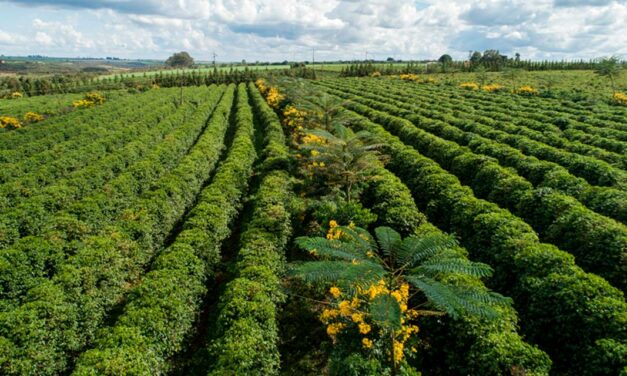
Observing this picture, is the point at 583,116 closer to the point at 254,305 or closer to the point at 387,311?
the point at 254,305

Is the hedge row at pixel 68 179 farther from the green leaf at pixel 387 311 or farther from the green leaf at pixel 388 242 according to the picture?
the green leaf at pixel 387 311

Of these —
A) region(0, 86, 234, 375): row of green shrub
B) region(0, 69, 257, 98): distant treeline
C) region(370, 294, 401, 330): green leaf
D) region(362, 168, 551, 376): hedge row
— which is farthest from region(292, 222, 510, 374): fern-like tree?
region(0, 69, 257, 98): distant treeline

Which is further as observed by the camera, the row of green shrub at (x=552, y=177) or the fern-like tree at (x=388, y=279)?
the row of green shrub at (x=552, y=177)

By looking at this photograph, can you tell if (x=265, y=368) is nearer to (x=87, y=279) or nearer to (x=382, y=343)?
(x=382, y=343)

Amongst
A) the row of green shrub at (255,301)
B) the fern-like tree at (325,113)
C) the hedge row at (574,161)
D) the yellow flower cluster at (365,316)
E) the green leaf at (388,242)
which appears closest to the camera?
the green leaf at (388,242)

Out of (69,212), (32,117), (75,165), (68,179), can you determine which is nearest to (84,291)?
(69,212)

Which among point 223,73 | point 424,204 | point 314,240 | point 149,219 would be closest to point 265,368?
point 314,240

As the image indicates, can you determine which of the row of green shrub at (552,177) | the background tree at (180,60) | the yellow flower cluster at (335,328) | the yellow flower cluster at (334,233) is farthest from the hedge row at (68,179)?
the background tree at (180,60)
